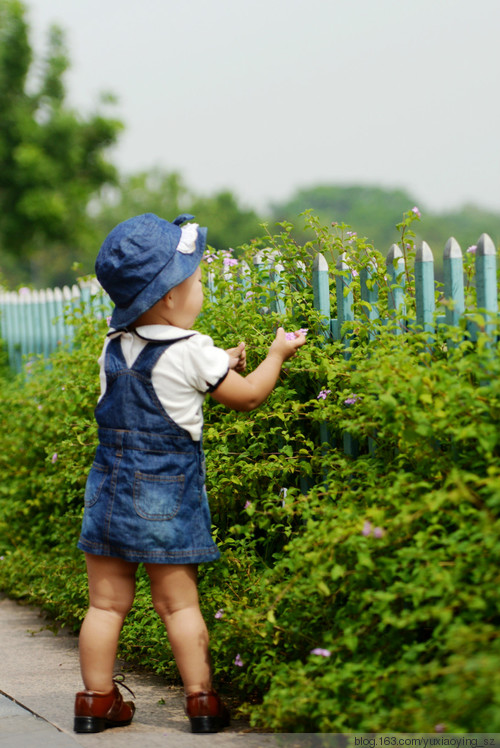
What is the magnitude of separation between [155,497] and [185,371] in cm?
42

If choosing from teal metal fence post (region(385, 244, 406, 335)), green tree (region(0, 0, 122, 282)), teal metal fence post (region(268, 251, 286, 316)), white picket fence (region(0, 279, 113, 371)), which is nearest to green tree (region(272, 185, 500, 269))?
green tree (region(0, 0, 122, 282))

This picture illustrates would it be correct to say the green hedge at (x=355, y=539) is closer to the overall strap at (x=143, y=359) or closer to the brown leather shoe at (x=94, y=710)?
the brown leather shoe at (x=94, y=710)

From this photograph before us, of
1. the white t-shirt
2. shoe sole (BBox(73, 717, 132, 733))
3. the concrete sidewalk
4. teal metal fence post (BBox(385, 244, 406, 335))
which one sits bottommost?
the concrete sidewalk

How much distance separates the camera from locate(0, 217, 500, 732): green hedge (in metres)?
2.24

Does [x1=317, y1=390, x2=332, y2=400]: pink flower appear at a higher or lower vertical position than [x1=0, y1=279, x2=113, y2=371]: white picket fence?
lower

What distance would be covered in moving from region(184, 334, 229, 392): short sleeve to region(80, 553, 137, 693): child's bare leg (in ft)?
2.22

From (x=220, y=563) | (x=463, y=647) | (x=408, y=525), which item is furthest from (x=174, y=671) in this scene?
(x=463, y=647)

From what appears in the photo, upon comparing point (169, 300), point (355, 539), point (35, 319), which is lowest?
point (355, 539)

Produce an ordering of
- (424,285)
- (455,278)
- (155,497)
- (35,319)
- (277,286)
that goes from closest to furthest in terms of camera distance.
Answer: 1. (155,497)
2. (455,278)
3. (424,285)
4. (277,286)
5. (35,319)

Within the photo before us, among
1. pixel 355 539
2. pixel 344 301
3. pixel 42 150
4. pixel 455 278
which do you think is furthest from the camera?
pixel 42 150

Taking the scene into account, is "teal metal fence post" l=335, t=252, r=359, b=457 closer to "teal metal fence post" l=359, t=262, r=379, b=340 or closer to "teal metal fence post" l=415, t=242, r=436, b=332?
"teal metal fence post" l=359, t=262, r=379, b=340

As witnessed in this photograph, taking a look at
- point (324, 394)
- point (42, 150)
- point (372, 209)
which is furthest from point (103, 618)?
point (372, 209)

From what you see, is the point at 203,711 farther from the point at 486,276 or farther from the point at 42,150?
the point at 42,150

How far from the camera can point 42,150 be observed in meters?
33.1
